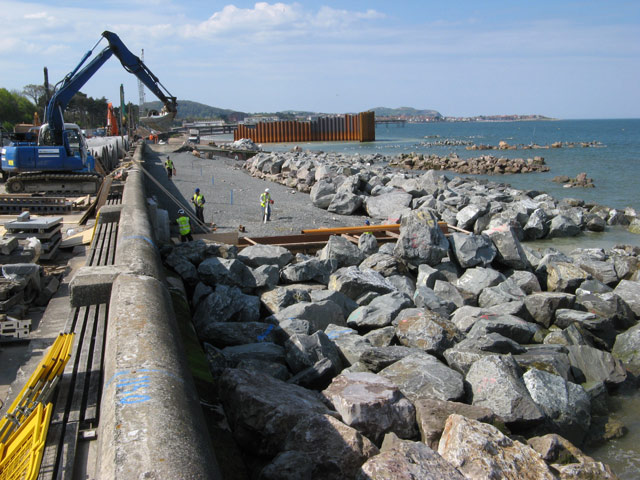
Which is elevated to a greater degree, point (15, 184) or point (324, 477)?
point (15, 184)

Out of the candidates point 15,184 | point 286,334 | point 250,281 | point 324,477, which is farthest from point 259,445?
point 15,184

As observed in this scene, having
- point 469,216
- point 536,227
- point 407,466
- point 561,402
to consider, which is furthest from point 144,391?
point 536,227

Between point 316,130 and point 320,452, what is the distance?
74.6 meters

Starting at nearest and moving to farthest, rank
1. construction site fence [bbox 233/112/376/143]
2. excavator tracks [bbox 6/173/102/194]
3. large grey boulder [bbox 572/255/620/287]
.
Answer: large grey boulder [bbox 572/255/620/287] → excavator tracks [bbox 6/173/102/194] → construction site fence [bbox 233/112/376/143]

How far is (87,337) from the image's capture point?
4.79m

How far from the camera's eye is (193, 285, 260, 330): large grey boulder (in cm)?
723

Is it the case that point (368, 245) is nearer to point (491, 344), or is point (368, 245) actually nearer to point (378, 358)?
point (491, 344)

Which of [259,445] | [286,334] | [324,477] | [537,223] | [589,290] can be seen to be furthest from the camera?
[537,223]

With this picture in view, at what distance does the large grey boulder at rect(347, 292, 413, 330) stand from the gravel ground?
A: 6652 millimetres

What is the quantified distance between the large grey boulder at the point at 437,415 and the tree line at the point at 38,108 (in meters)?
47.7

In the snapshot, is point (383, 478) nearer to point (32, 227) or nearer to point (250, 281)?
point (250, 281)

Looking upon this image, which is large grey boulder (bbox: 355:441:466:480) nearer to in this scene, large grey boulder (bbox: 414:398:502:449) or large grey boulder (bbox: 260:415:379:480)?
large grey boulder (bbox: 260:415:379:480)

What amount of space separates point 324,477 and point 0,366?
3767 mm

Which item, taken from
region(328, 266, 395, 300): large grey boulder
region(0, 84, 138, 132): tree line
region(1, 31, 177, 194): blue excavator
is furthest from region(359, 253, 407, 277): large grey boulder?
region(0, 84, 138, 132): tree line
